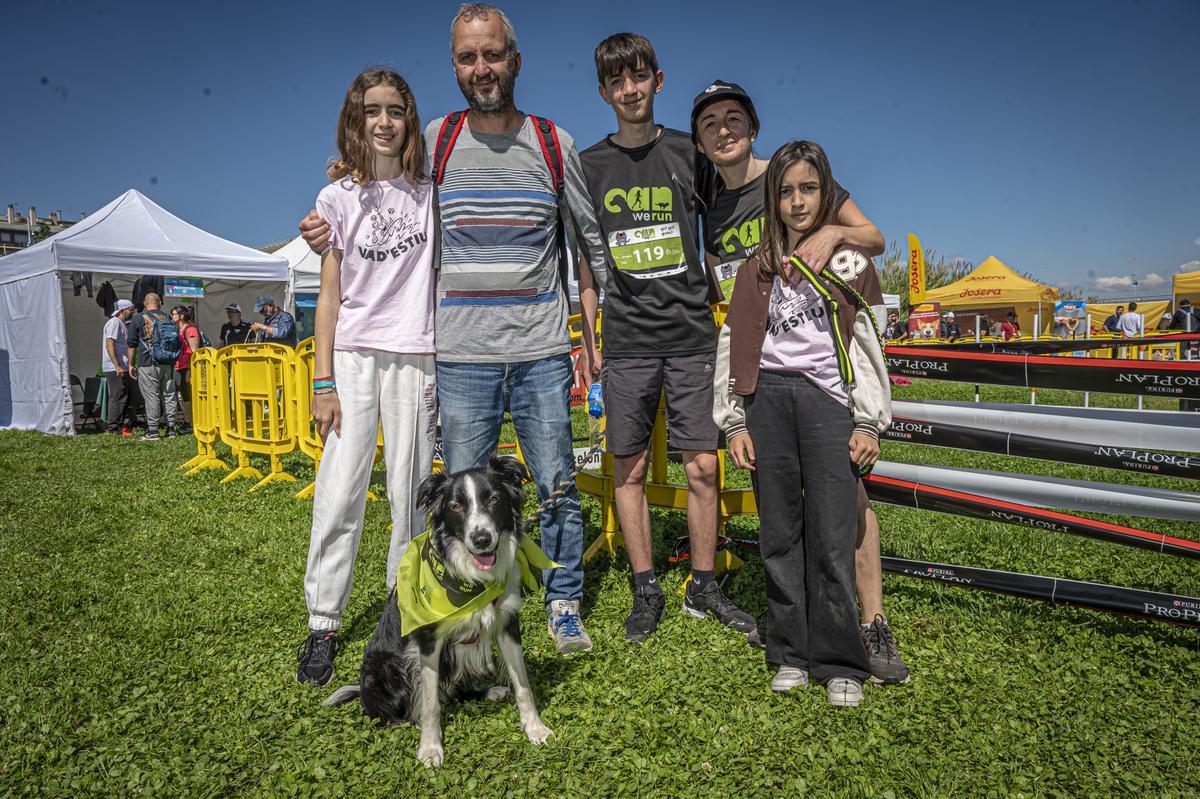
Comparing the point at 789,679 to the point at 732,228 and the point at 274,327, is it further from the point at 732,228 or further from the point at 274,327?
the point at 274,327

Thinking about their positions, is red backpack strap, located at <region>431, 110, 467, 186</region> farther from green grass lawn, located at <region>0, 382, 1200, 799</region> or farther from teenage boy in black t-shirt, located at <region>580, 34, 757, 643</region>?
green grass lawn, located at <region>0, 382, 1200, 799</region>

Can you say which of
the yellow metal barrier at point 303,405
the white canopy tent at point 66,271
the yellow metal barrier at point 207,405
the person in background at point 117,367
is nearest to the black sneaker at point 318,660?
the yellow metal barrier at point 303,405

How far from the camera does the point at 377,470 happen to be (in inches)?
307

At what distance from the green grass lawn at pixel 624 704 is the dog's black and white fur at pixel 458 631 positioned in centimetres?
11

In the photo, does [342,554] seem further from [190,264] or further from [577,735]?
[190,264]

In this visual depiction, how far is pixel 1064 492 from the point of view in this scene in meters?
3.70

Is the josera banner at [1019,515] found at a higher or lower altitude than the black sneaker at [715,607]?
higher

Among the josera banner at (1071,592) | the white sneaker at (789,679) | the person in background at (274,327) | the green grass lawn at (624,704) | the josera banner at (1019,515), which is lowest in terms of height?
the green grass lawn at (624,704)

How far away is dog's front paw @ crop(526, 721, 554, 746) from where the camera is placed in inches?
102

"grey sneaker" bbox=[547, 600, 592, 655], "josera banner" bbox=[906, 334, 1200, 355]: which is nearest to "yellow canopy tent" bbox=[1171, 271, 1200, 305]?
"josera banner" bbox=[906, 334, 1200, 355]

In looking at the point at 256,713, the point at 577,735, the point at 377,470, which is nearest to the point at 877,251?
the point at 577,735

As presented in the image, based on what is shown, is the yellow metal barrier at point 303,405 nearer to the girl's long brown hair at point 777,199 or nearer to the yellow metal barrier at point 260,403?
the yellow metal barrier at point 260,403

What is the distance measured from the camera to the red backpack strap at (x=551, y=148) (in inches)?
125

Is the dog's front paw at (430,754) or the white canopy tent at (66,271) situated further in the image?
the white canopy tent at (66,271)
